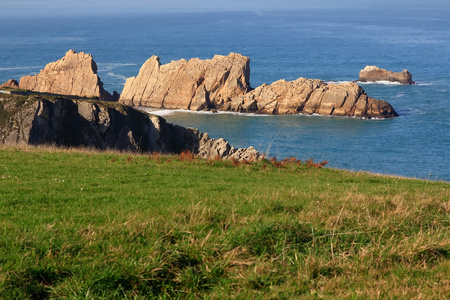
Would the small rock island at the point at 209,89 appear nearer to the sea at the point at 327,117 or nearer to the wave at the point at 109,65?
the sea at the point at 327,117

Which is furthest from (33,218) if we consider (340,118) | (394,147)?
(340,118)

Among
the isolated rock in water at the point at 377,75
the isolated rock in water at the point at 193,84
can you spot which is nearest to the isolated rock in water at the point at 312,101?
the isolated rock in water at the point at 193,84

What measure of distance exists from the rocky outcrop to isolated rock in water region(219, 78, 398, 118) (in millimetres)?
50400

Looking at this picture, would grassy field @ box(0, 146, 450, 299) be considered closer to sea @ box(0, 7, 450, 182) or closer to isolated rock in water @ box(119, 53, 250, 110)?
sea @ box(0, 7, 450, 182)

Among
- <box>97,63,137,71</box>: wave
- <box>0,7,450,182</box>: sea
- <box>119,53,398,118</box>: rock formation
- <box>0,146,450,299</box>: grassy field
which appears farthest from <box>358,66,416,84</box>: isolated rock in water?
<box>0,146,450,299</box>: grassy field

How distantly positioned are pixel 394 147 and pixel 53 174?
66146mm

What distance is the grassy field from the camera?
278 inches

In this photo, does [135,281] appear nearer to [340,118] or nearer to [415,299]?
[415,299]

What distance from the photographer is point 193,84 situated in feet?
340

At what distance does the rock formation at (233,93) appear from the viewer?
95.2 meters

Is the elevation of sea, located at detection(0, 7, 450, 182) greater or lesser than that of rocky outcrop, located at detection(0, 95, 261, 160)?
lesser

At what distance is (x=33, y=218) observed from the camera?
30.8ft

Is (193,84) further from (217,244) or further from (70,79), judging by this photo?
(217,244)

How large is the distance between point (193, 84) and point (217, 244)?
9698 cm
